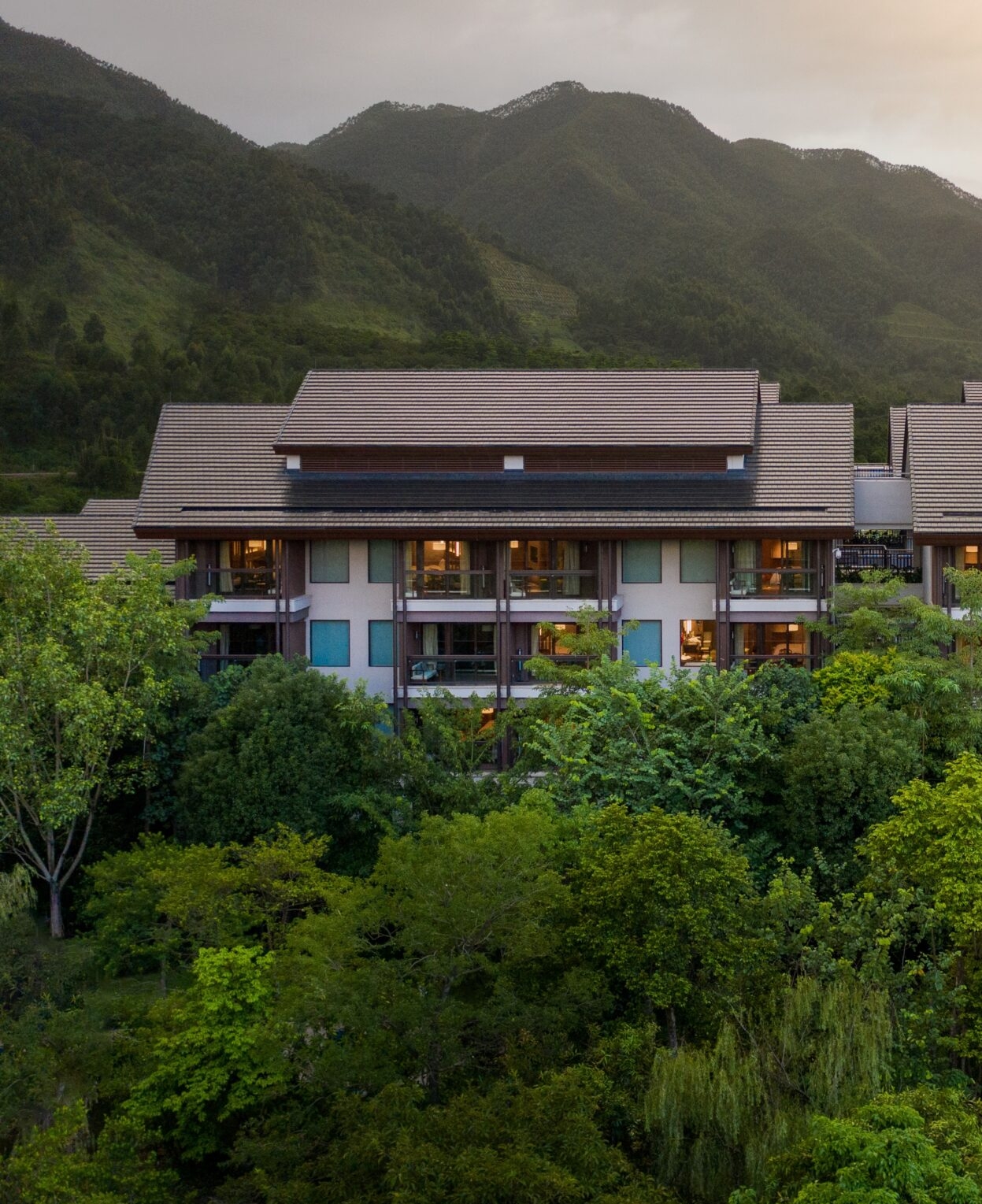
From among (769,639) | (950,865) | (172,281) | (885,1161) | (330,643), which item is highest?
(172,281)

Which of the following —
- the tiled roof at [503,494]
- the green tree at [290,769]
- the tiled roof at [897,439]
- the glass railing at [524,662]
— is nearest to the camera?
the green tree at [290,769]

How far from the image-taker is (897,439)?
39.5m

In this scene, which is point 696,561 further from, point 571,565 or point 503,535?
point 503,535

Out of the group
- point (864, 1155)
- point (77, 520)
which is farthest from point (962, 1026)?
point (77, 520)

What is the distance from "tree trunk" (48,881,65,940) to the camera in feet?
76.0

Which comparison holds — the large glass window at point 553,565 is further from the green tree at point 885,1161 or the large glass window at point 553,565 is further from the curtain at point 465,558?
the green tree at point 885,1161

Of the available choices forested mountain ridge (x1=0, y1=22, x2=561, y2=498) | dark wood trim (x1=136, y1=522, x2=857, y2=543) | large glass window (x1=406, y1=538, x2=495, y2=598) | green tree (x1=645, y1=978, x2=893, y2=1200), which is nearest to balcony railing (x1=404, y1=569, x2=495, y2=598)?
large glass window (x1=406, y1=538, x2=495, y2=598)

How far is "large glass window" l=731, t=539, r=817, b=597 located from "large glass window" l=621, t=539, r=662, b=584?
1935 millimetres

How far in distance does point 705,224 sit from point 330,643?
124574 millimetres

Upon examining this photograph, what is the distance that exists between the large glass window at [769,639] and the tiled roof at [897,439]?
A: 8.61 metres

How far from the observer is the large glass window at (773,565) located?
30672mm

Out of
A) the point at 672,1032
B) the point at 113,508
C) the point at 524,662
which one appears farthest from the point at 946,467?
the point at 113,508

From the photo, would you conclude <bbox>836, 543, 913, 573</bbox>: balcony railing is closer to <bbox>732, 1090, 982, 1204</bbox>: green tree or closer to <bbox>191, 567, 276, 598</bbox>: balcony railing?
<bbox>191, 567, 276, 598</bbox>: balcony railing

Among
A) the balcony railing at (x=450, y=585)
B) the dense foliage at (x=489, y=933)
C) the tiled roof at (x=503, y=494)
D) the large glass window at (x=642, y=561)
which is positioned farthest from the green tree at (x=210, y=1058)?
the large glass window at (x=642, y=561)
